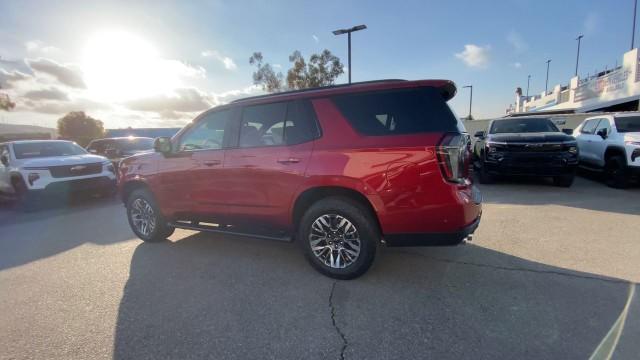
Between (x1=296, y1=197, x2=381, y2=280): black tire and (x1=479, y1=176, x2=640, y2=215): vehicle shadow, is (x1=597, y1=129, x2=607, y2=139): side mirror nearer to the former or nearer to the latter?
(x1=479, y1=176, x2=640, y2=215): vehicle shadow

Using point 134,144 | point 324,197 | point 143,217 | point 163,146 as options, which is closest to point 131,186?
point 143,217

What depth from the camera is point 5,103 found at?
34375mm

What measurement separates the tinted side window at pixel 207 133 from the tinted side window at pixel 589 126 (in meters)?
10.1

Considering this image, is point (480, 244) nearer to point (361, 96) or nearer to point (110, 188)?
point (361, 96)

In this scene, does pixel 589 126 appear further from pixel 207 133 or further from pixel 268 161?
pixel 207 133

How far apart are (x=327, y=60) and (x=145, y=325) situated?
2551 centimetres

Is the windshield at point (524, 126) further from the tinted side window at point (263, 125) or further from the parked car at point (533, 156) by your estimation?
the tinted side window at point (263, 125)

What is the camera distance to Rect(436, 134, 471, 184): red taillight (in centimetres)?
284

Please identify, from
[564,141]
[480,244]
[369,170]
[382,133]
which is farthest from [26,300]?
[564,141]

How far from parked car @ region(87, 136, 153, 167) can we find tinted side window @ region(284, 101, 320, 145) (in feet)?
28.4

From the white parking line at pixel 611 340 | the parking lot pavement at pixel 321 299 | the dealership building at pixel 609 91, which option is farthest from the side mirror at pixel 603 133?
the dealership building at pixel 609 91

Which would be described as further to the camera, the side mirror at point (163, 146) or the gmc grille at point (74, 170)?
the gmc grille at point (74, 170)

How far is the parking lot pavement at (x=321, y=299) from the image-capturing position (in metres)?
2.40

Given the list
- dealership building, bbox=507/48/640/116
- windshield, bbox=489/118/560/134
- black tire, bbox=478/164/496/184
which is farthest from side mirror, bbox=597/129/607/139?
dealership building, bbox=507/48/640/116
